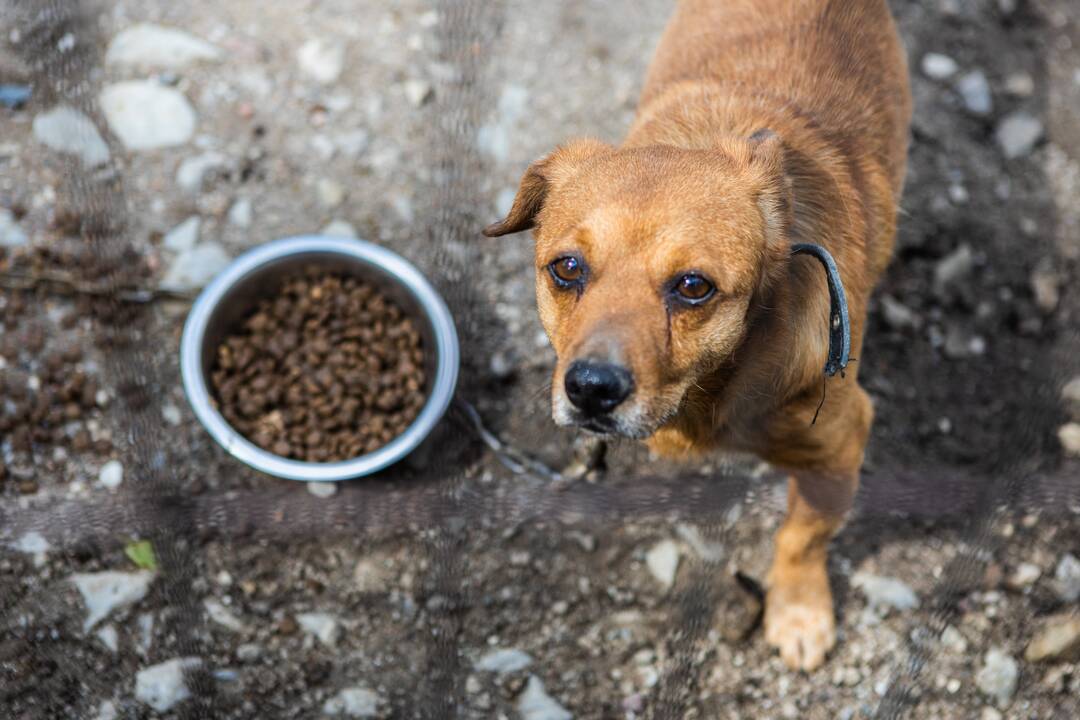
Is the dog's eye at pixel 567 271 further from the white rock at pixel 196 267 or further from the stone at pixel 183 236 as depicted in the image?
the stone at pixel 183 236

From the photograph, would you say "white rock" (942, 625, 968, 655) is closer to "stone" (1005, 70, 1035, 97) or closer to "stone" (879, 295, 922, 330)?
"stone" (879, 295, 922, 330)

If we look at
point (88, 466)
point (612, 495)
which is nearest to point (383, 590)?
point (612, 495)

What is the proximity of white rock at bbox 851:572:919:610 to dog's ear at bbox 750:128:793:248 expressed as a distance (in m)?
1.60

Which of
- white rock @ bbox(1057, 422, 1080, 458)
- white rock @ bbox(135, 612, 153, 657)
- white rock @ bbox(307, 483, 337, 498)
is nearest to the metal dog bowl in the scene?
white rock @ bbox(307, 483, 337, 498)

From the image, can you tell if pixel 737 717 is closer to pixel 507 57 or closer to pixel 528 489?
pixel 528 489

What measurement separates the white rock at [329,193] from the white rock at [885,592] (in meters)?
2.49

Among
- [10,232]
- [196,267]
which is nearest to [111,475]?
[196,267]

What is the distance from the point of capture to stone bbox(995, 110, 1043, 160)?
169 inches

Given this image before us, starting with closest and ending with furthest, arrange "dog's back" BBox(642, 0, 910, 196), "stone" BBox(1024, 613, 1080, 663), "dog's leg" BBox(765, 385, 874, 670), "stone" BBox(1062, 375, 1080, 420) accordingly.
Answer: "dog's leg" BBox(765, 385, 874, 670) < "dog's back" BBox(642, 0, 910, 196) < "stone" BBox(1024, 613, 1080, 663) < "stone" BBox(1062, 375, 1080, 420)

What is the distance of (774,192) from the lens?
2371 millimetres

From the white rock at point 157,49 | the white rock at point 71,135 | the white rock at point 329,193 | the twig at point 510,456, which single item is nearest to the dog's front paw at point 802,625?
the twig at point 510,456

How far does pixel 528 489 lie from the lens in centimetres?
356

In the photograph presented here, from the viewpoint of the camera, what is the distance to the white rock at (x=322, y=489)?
3463mm

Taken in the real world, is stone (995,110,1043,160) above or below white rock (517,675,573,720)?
above
